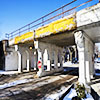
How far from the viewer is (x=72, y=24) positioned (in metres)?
5.73

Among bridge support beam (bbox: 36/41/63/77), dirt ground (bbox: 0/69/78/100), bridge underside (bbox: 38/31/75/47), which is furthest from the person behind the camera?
bridge support beam (bbox: 36/41/63/77)

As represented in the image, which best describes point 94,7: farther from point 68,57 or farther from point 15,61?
point 68,57

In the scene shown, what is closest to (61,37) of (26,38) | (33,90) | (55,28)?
(55,28)

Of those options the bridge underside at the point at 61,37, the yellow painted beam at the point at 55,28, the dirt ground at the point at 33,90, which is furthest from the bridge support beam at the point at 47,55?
the dirt ground at the point at 33,90

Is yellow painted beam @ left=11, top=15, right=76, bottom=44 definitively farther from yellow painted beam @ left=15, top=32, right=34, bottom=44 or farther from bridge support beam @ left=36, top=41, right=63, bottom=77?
bridge support beam @ left=36, top=41, right=63, bottom=77

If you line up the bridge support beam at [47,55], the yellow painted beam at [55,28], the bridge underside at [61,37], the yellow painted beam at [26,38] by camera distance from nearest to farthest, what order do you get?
the yellow painted beam at [55,28], the bridge underside at [61,37], the yellow painted beam at [26,38], the bridge support beam at [47,55]

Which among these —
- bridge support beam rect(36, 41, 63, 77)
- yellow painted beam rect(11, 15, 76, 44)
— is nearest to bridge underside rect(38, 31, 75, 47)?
yellow painted beam rect(11, 15, 76, 44)

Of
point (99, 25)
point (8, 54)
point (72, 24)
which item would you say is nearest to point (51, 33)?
point (72, 24)

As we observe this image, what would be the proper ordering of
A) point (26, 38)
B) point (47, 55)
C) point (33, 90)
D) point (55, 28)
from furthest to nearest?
point (47, 55) < point (26, 38) < point (55, 28) < point (33, 90)

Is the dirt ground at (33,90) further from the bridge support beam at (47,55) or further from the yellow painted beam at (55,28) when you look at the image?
the yellow painted beam at (55,28)

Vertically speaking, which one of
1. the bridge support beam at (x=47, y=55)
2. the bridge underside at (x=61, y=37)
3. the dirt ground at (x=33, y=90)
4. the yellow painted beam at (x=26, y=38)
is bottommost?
the dirt ground at (x=33, y=90)

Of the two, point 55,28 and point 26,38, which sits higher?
point 55,28

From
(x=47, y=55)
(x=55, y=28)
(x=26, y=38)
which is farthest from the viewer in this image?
(x=47, y=55)

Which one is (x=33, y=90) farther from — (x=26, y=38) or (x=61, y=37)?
(x=26, y=38)
